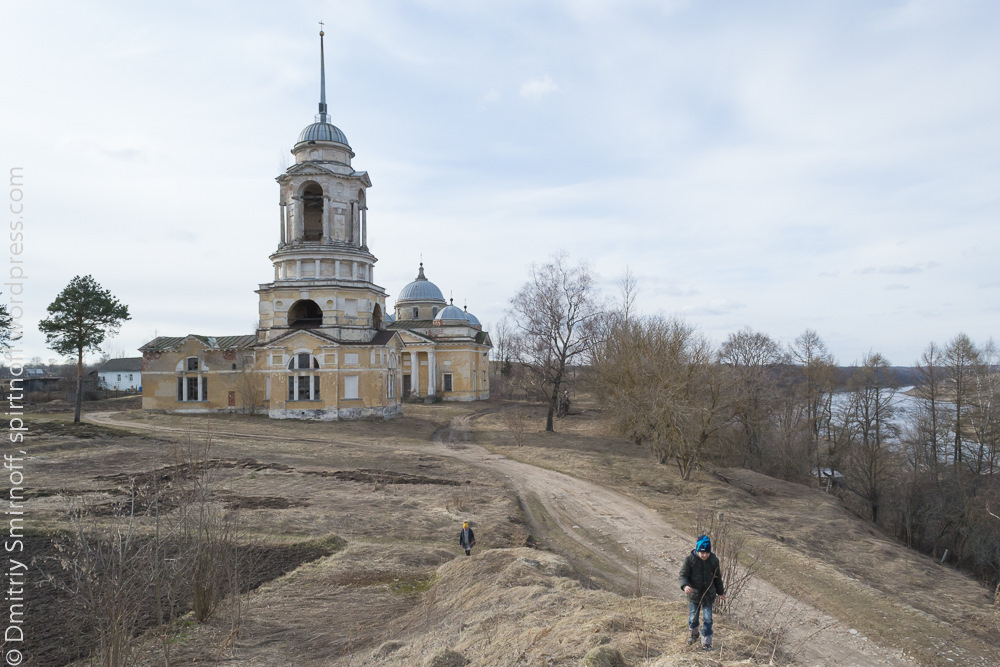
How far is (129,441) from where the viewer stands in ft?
80.5

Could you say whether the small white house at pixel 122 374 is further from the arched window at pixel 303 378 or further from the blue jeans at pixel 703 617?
the blue jeans at pixel 703 617

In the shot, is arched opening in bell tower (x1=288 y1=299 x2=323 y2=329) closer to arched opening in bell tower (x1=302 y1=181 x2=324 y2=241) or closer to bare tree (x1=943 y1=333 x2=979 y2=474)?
arched opening in bell tower (x1=302 y1=181 x2=324 y2=241)

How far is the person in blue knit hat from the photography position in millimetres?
6820

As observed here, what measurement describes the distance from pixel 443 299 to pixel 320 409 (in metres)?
29.1

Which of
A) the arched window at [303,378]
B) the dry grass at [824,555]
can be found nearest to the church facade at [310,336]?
the arched window at [303,378]

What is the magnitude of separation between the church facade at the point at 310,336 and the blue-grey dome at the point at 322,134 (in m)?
0.06

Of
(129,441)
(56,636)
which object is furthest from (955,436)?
(129,441)

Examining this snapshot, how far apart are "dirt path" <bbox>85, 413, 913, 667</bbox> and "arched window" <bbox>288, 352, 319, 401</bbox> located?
38.0 ft

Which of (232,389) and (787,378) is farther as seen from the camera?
(787,378)

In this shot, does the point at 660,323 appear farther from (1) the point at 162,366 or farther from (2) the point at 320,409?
(1) the point at 162,366

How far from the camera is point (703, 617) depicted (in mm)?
6832

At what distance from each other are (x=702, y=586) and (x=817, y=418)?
1344 inches

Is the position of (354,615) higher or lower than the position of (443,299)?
lower

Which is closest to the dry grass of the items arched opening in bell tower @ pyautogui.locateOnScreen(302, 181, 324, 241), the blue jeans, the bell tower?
the blue jeans
